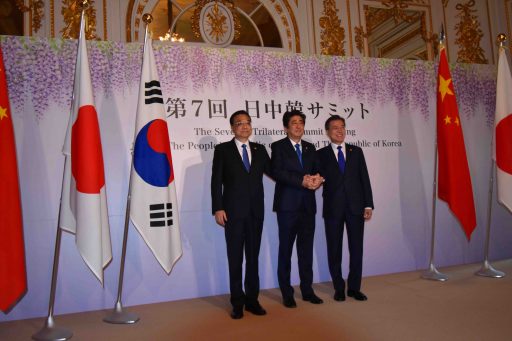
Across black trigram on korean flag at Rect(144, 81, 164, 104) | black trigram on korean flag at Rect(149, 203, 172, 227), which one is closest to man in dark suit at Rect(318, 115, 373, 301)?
black trigram on korean flag at Rect(149, 203, 172, 227)

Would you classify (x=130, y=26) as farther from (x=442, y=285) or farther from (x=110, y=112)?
(x=442, y=285)

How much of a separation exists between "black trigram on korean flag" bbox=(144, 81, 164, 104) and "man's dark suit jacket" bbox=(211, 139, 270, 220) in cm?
57

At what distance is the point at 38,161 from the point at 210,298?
1.77 m

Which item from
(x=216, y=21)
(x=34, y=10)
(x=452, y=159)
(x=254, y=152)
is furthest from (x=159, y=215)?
(x=216, y=21)

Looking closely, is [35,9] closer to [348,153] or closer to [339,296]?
[348,153]

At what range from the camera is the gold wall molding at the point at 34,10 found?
5.11 m

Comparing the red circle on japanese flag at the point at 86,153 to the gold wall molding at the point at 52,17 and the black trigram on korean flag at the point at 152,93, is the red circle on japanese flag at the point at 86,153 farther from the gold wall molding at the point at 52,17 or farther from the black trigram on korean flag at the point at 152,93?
the gold wall molding at the point at 52,17

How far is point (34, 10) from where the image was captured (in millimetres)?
5145

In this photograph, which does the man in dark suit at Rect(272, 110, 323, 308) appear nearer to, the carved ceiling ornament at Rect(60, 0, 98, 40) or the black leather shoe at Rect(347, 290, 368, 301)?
the black leather shoe at Rect(347, 290, 368, 301)

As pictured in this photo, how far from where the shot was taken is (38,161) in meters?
3.44

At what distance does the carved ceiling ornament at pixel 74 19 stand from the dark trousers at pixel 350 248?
12.3 ft

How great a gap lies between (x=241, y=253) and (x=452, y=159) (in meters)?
2.23

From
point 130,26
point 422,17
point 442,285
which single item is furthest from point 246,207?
point 422,17

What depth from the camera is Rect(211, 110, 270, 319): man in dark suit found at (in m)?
3.16
